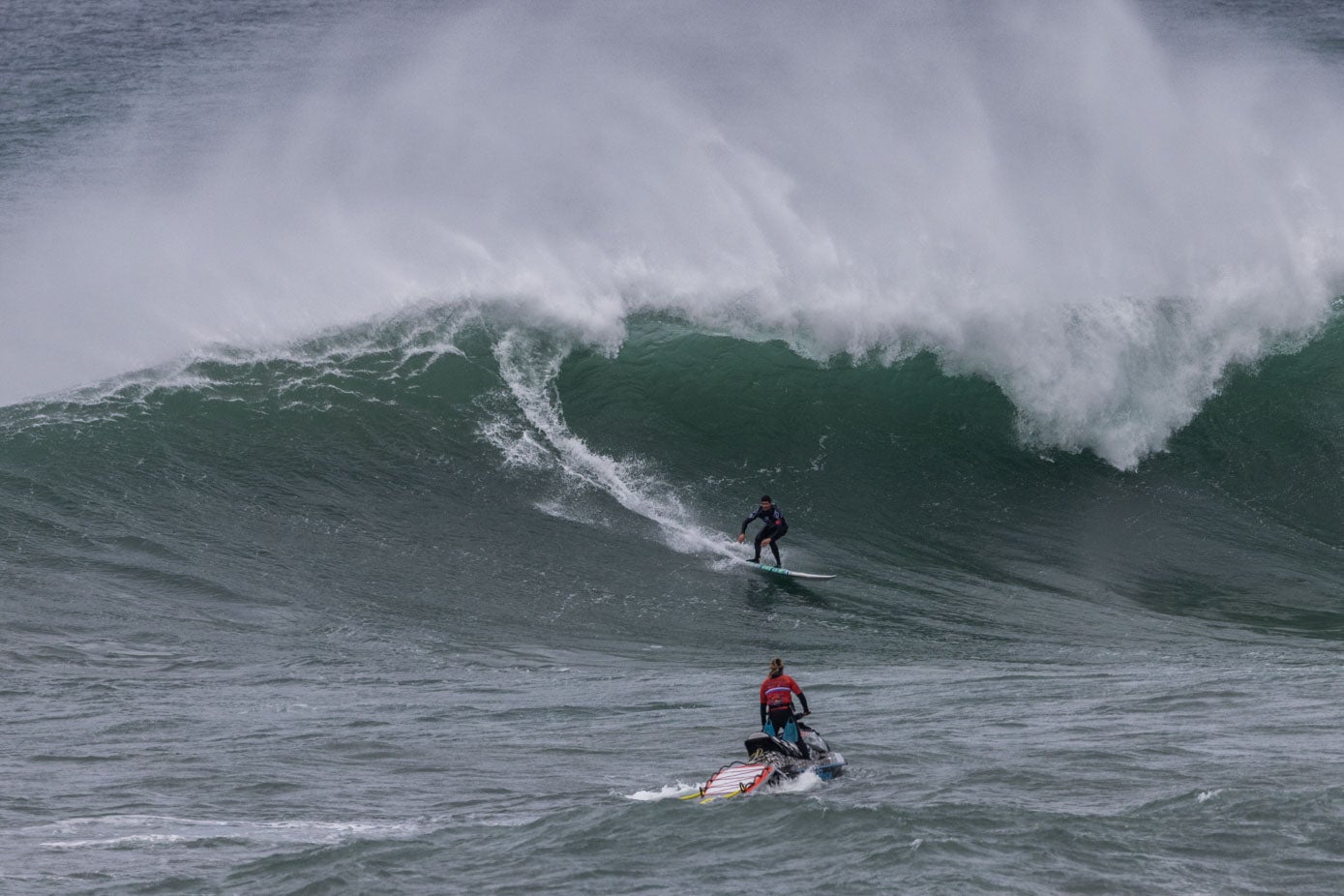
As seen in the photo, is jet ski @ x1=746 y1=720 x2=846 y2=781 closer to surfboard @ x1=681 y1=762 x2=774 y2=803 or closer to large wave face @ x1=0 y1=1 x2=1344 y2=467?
surfboard @ x1=681 y1=762 x2=774 y2=803

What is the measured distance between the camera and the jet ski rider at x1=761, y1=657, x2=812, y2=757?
517 inches

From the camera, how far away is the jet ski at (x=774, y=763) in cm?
1223

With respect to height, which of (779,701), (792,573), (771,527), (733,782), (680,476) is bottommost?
(733,782)

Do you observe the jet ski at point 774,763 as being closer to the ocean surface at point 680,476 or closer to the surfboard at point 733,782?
the surfboard at point 733,782

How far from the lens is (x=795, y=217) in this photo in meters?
26.5

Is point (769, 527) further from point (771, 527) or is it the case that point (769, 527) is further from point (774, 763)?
point (774, 763)

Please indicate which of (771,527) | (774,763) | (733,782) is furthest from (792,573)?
(733,782)

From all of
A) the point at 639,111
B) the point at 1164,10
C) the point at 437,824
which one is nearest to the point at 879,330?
the point at 639,111

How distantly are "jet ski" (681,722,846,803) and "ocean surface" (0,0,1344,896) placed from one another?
8.6 inches

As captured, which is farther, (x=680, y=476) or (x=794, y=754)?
(x=680, y=476)

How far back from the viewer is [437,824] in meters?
12.0

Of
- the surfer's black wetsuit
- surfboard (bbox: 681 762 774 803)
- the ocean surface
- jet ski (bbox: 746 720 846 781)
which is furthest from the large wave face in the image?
surfboard (bbox: 681 762 774 803)

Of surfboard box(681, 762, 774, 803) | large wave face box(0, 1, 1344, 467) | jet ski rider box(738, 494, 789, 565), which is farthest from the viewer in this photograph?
large wave face box(0, 1, 1344, 467)

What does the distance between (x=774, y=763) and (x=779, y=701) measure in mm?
820
